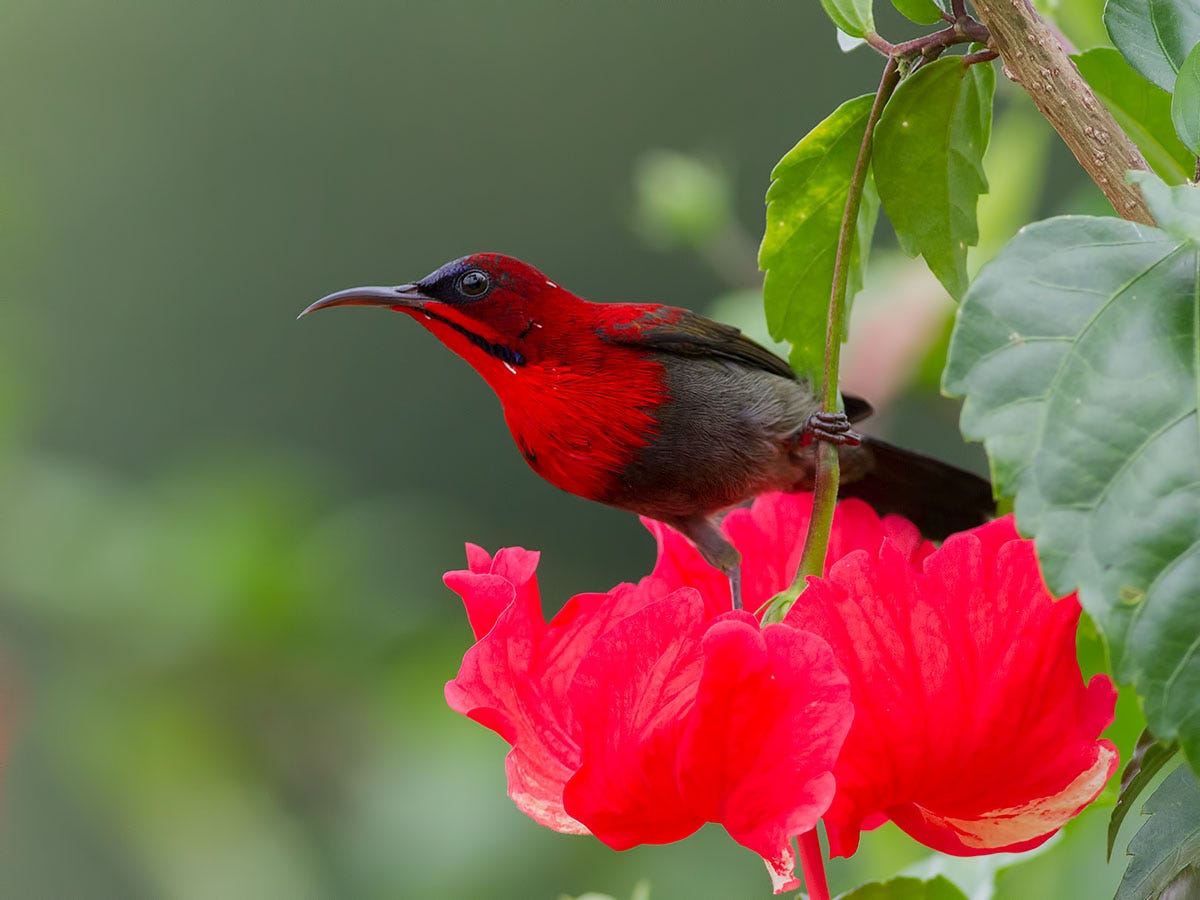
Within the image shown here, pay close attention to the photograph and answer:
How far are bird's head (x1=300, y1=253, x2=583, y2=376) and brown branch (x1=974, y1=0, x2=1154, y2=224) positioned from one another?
2.24 feet

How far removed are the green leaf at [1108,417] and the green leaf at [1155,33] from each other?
0.20m

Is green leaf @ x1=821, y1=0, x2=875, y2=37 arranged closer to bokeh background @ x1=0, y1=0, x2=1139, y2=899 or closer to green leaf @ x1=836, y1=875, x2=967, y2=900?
bokeh background @ x1=0, y1=0, x2=1139, y2=899

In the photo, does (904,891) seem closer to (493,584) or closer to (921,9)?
(493,584)

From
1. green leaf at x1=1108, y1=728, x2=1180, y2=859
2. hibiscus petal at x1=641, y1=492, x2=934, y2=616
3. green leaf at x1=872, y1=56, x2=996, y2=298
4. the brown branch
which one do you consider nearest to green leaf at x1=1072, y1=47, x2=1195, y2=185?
green leaf at x1=872, y1=56, x2=996, y2=298

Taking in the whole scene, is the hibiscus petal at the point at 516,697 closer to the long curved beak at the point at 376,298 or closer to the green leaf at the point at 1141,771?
the green leaf at the point at 1141,771

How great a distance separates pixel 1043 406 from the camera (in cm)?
76

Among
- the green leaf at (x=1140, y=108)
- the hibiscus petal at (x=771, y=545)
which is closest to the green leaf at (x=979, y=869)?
Answer: the hibiscus petal at (x=771, y=545)

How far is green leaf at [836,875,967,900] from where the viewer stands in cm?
109

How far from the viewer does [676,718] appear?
847mm

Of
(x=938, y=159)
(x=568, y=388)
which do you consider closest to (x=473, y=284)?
(x=568, y=388)

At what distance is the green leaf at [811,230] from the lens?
1.09m

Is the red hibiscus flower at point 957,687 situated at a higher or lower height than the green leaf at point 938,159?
lower

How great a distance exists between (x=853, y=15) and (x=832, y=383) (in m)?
0.30

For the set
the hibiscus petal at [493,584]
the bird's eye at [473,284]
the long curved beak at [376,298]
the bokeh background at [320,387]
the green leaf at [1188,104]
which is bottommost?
the bokeh background at [320,387]
